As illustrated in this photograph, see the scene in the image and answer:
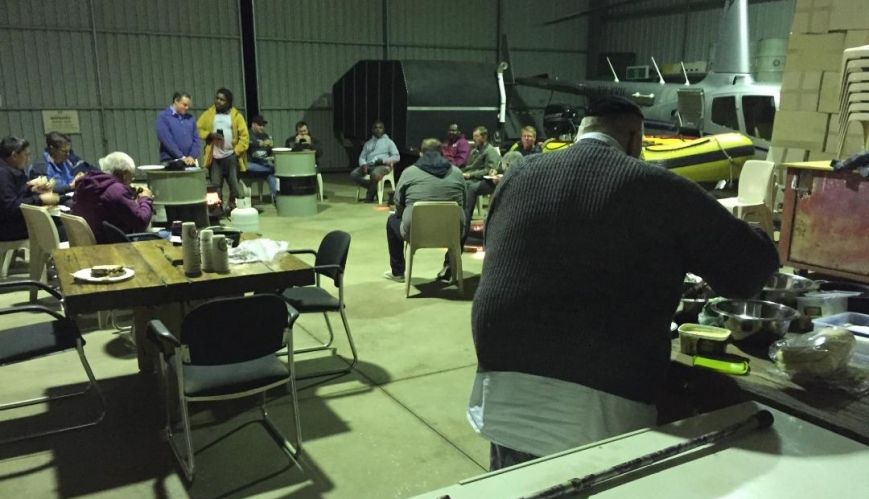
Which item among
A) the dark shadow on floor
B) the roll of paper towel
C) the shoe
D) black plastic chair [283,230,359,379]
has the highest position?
the roll of paper towel

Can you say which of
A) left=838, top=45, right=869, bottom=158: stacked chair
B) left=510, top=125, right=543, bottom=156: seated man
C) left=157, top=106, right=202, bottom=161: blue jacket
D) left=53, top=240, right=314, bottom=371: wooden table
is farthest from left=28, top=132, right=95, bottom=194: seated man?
left=838, top=45, right=869, bottom=158: stacked chair

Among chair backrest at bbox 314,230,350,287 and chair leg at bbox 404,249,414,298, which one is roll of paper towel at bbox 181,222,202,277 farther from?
chair leg at bbox 404,249,414,298

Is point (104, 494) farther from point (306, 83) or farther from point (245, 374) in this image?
point (306, 83)

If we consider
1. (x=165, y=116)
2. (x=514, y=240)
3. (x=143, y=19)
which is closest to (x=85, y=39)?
(x=143, y=19)

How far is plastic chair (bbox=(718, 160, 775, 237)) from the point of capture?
591 centimetres

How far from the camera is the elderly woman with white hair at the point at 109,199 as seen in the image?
4117 mm

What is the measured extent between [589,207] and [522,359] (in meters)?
0.40

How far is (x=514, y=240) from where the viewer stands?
1.53 m

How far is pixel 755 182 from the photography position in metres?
6.34

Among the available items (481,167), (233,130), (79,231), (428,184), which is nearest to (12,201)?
(79,231)

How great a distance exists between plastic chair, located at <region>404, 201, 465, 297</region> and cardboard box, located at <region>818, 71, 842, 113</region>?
100 inches

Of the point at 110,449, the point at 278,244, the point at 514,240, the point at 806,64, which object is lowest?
the point at 110,449

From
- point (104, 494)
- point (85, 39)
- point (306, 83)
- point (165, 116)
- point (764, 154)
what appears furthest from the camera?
point (306, 83)

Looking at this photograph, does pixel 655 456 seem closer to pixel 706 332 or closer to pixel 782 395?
pixel 782 395
